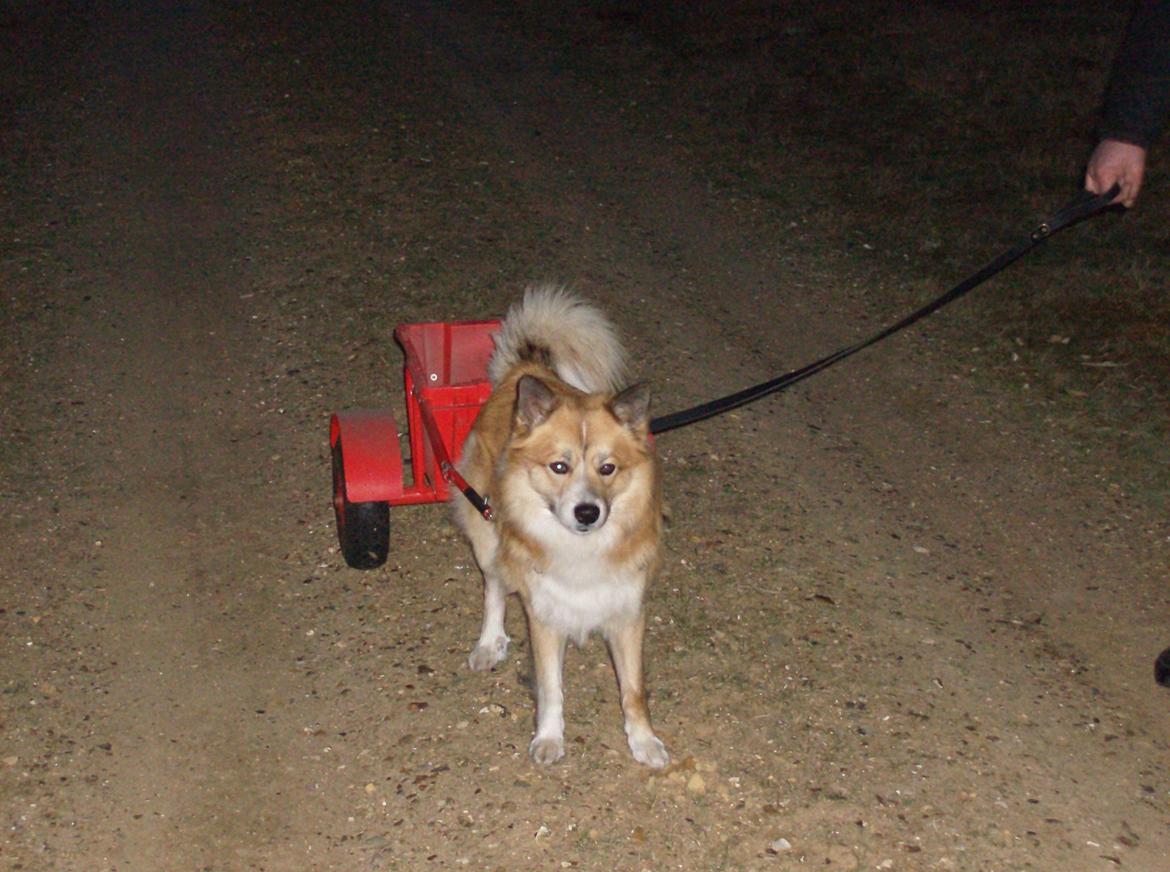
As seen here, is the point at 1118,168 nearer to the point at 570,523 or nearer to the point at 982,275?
the point at 982,275

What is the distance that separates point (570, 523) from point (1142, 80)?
9.33 feet

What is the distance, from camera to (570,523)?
423 cm

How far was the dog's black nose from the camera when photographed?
419 cm

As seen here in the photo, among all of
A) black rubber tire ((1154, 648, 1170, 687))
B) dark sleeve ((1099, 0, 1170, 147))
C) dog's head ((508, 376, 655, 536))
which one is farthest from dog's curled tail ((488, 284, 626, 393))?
black rubber tire ((1154, 648, 1170, 687))

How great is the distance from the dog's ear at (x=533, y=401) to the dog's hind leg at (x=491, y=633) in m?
0.98

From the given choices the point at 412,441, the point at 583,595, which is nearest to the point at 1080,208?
the point at 583,595

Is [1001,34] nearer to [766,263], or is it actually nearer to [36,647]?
[766,263]

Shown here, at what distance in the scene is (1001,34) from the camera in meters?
14.2

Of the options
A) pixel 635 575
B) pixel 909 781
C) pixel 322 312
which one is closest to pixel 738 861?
pixel 909 781

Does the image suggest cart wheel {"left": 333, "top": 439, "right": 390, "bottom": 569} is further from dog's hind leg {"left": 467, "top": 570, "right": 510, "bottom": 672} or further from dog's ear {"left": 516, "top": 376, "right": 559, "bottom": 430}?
dog's ear {"left": 516, "top": 376, "right": 559, "bottom": 430}

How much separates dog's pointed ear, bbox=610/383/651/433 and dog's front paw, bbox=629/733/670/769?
4.03 feet

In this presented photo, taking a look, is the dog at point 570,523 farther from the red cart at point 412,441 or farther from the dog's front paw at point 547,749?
the red cart at point 412,441

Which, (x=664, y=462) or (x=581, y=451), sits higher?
(x=581, y=451)

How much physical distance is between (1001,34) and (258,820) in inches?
524
